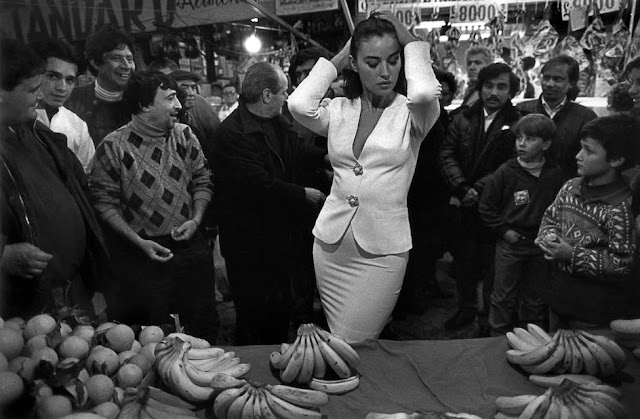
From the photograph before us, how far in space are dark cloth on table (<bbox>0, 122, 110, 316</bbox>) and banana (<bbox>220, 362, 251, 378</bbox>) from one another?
0.59 metres

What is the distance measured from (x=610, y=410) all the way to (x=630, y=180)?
0.73 metres

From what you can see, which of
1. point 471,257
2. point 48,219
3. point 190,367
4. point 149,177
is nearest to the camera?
point 190,367

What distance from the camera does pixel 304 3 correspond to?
196 cm

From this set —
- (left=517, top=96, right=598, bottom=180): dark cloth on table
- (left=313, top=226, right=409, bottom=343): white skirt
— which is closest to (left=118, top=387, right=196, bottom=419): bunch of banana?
(left=313, top=226, right=409, bottom=343): white skirt

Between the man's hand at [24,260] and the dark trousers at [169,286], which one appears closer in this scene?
the man's hand at [24,260]

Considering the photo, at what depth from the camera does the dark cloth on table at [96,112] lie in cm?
174

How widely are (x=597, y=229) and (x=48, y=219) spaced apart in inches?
63.9

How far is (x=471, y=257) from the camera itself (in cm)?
211

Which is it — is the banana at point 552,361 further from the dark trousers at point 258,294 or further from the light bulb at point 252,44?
the light bulb at point 252,44

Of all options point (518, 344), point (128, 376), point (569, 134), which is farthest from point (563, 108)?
point (128, 376)

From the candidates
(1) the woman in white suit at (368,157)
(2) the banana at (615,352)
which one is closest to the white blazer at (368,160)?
(1) the woman in white suit at (368,157)

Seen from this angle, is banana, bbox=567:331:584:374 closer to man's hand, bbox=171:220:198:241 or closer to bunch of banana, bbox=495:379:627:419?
bunch of banana, bbox=495:379:627:419

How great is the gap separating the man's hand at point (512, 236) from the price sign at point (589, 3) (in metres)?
0.80

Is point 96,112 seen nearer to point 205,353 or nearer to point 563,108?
point 205,353
